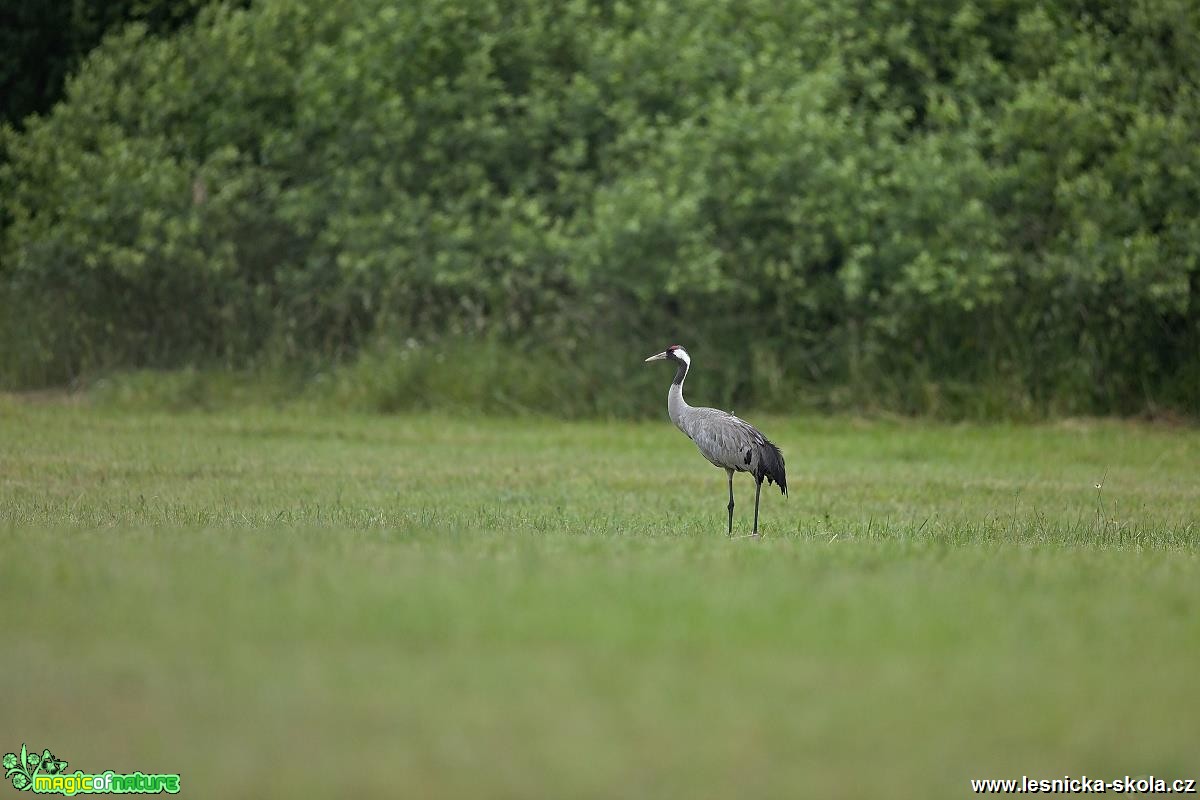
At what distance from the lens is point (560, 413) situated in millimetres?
26359

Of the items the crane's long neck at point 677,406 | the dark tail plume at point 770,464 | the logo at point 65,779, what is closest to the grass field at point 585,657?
the logo at point 65,779

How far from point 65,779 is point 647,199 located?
1954 centimetres

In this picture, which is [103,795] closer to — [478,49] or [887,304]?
[887,304]

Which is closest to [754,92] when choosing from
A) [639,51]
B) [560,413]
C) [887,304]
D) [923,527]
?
[639,51]

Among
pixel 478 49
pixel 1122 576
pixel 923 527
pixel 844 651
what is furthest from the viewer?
pixel 478 49

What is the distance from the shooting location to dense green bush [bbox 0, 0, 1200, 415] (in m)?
25.6

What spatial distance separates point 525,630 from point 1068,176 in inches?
811

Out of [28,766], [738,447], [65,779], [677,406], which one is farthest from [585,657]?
[677,406]

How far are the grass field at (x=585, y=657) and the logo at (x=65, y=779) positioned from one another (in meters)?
0.04

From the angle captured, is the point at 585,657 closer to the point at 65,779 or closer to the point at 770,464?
the point at 65,779

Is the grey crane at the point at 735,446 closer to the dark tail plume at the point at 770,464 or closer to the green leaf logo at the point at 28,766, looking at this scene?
the dark tail plume at the point at 770,464

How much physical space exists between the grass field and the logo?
0.14ft

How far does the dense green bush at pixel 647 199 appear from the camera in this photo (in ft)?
84.0

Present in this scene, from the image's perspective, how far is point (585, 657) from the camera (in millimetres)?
7094
